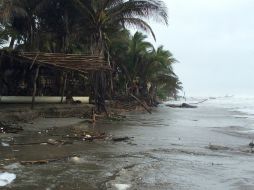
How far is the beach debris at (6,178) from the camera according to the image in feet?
19.6

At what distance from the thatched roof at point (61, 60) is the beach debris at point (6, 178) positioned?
878 cm

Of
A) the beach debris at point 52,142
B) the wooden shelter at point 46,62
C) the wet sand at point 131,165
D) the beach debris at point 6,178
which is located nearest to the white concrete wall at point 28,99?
the wooden shelter at point 46,62

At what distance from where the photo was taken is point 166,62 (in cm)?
3688

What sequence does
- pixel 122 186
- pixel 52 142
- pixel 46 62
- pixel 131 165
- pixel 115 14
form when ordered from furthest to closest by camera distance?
pixel 115 14 < pixel 46 62 < pixel 52 142 < pixel 131 165 < pixel 122 186

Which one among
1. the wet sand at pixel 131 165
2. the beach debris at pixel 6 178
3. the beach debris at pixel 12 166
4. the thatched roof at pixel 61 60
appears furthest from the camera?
the thatched roof at pixel 61 60

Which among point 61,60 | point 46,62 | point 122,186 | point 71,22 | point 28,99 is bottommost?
point 122,186

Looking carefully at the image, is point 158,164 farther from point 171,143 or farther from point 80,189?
point 171,143

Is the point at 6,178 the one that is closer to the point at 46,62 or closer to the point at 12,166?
the point at 12,166

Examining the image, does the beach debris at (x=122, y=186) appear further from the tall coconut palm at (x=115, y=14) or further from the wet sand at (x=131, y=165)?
the tall coconut palm at (x=115, y=14)

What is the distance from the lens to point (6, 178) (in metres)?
6.20

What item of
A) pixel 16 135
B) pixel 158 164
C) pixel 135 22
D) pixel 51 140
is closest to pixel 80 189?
pixel 158 164

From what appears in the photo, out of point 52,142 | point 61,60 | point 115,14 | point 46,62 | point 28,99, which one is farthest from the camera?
point 115,14

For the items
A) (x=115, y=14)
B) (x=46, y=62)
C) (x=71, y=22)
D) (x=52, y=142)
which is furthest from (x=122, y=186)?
(x=71, y=22)

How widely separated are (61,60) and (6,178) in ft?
32.8
